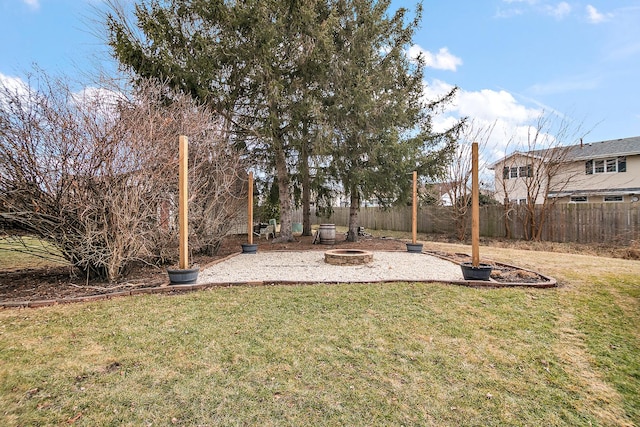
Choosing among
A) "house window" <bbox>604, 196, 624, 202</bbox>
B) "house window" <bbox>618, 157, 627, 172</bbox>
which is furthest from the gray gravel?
"house window" <bbox>618, 157, 627, 172</bbox>

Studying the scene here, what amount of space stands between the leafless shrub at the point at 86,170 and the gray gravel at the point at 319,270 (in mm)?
1672

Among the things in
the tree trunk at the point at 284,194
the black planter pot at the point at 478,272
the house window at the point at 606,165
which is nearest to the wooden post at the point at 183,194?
the black planter pot at the point at 478,272

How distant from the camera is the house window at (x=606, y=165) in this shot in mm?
16891

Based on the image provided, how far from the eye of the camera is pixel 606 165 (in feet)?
57.0

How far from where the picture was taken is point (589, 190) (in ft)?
58.0

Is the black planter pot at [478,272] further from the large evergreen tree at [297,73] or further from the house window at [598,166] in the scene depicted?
the house window at [598,166]

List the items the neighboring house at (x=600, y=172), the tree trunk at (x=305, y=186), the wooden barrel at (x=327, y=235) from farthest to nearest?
the neighboring house at (x=600, y=172) → the wooden barrel at (x=327, y=235) → the tree trunk at (x=305, y=186)

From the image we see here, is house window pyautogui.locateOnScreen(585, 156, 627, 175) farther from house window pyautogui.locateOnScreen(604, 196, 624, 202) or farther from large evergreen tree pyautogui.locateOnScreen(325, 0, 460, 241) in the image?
large evergreen tree pyautogui.locateOnScreen(325, 0, 460, 241)

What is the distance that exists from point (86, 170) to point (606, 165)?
23481 millimetres

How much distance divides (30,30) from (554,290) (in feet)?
38.5

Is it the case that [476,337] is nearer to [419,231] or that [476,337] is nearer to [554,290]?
[554,290]

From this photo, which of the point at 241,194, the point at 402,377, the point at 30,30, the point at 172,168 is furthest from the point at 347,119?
the point at 402,377

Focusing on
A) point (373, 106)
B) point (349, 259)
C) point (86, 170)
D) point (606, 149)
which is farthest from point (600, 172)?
point (86, 170)

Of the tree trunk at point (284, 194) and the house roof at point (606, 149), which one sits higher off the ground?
the house roof at point (606, 149)
